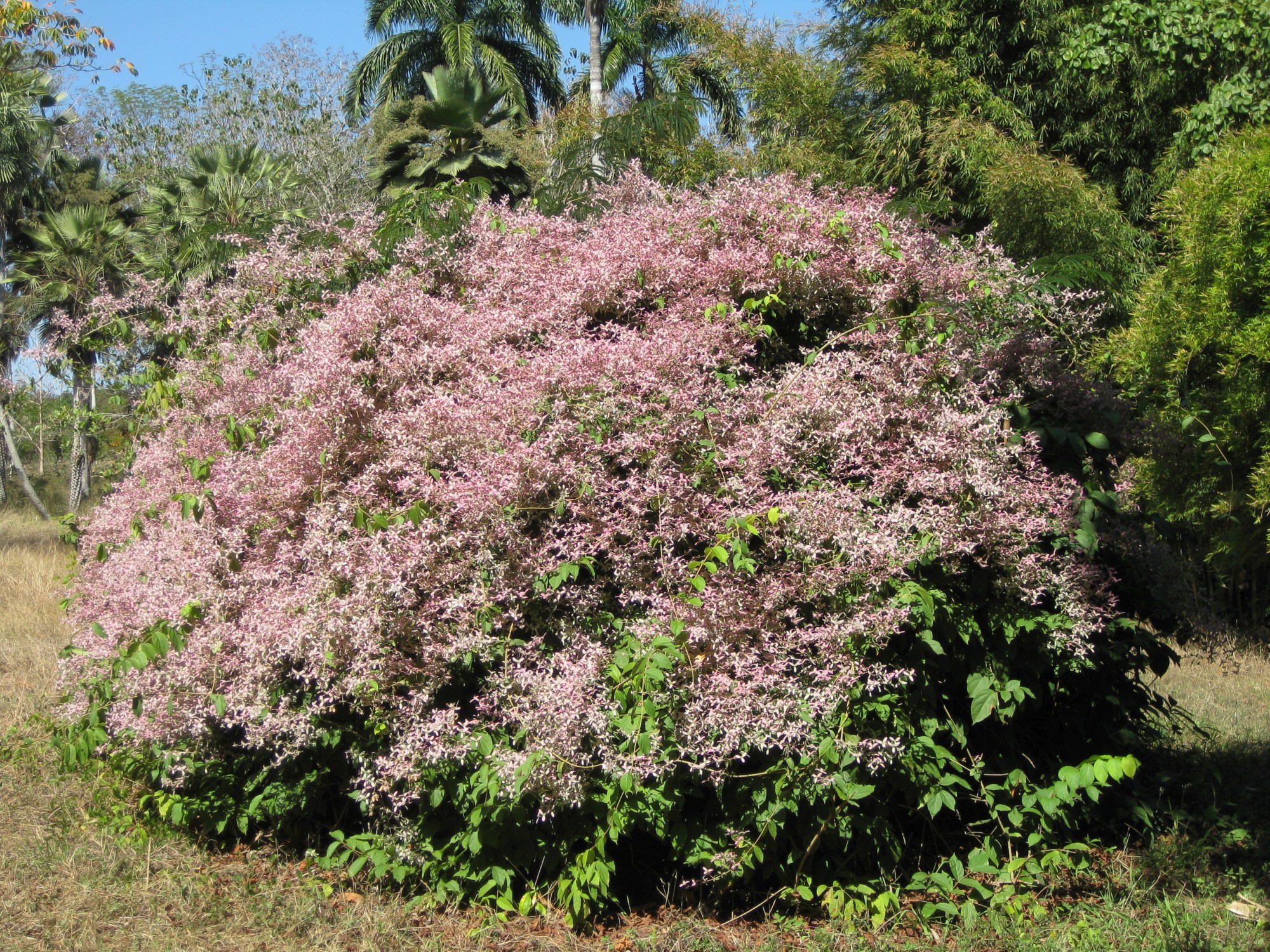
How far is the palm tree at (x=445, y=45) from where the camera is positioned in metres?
25.8

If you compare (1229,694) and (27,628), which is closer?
(1229,694)

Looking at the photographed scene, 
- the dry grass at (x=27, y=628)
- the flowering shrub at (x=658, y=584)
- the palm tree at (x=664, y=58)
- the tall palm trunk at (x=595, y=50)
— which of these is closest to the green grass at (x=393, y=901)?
the flowering shrub at (x=658, y=584)

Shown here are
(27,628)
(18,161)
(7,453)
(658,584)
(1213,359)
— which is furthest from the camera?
(7,453)

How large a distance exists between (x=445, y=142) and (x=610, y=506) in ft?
54.5

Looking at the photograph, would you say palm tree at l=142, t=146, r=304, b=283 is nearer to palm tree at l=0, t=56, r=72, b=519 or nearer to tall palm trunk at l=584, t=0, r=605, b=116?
palm tree at l=0, t=56, r=72, b=519

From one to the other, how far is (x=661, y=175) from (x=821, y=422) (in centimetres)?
333

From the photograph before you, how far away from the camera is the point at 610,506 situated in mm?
3373

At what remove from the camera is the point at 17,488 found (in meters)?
34.6

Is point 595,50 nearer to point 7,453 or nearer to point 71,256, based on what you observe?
point 71,256

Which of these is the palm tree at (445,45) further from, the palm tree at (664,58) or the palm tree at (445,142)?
the palm tree at (445,142)

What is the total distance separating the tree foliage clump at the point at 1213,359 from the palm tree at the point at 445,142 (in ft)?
44.2

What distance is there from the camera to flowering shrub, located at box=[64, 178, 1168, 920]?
317cm

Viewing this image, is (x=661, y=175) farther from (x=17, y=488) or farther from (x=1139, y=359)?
(x=17, y=488)

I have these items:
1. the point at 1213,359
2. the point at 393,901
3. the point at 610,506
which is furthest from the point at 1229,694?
the point at 393,901
